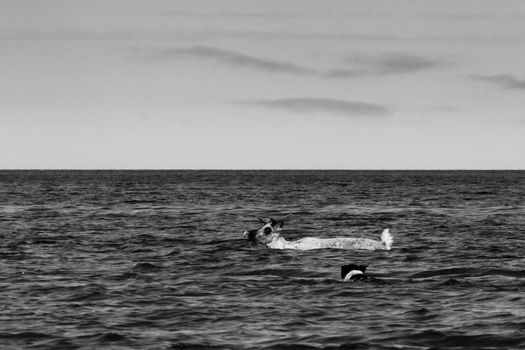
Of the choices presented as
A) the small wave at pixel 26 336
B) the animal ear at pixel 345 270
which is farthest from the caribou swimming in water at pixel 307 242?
the small wave at pixel 26 336

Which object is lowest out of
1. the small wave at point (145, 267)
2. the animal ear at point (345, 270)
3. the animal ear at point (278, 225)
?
the small wave at point (145, 267)

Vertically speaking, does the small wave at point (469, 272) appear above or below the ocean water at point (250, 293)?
above

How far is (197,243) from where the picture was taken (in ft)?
105

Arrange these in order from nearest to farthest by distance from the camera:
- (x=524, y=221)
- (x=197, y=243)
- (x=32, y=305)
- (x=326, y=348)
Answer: (x=326, y=348), (x=32, y=305), (x=197, y=243), (x=524, y=221)

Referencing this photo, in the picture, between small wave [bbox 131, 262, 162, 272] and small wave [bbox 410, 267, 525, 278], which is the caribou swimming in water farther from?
small wave [bbox 410, 267, 525, 278]

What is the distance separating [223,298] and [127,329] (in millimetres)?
3605

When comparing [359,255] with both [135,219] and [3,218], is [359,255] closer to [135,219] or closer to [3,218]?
[135,219]

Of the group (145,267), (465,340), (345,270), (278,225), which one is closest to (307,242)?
(278,225)

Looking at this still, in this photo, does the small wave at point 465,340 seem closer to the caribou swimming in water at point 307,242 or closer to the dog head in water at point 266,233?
the caribou swimming in water at point 307,242

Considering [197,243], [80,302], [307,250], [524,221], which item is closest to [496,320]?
[80,302]

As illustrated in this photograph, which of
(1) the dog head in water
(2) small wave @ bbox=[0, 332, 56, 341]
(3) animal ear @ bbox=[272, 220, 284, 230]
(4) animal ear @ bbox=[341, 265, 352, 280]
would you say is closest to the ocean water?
(2) small wave @ bbox=[0, 332, 56, 341]

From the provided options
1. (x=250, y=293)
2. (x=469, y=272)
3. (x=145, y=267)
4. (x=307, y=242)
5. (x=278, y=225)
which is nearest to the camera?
(x=250, y=293)

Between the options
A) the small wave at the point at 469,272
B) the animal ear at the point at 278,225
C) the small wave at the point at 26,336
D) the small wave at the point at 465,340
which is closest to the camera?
the small wave at the point at 465,340

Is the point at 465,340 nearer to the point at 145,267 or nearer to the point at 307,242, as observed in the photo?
the point at 145,267
